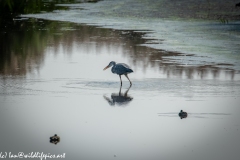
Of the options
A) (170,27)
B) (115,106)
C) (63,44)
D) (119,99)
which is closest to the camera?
(115,106)

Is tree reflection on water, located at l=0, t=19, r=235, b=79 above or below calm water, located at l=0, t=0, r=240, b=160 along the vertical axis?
above

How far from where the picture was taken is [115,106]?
11.5 meters

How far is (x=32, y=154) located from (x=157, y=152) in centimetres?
167

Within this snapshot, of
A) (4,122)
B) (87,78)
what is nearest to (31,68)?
(87,78)

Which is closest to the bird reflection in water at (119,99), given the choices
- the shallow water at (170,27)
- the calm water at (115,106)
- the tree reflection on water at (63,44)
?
the calm water at (115,106)

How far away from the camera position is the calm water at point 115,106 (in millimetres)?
9094

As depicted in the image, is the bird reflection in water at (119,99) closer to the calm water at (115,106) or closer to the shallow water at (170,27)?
the calm water at (115,106)

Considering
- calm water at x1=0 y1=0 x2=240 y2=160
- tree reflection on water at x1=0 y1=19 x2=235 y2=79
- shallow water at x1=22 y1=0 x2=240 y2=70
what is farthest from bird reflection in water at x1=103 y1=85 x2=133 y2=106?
shallow water at x1=22 y1=0 x2=240 y2=70

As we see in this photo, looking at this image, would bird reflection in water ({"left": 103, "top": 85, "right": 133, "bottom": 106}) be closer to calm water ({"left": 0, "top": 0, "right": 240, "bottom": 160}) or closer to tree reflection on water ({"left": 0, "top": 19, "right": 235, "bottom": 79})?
calm water ({"left": 0, "top": 0, "right": 240, "bottom": 160})

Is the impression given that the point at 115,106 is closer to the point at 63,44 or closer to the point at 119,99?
the point at 119,99

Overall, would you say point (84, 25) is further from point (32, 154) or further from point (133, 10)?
point (32, 154)

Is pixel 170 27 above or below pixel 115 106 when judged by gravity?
above

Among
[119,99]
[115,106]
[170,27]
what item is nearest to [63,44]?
[170,27]

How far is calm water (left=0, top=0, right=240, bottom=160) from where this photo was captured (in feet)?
29.8
